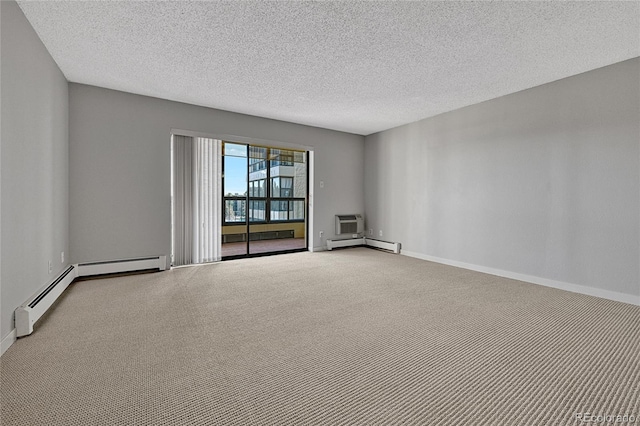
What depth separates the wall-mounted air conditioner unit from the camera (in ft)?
20.8

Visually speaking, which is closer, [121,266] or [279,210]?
[121,266]

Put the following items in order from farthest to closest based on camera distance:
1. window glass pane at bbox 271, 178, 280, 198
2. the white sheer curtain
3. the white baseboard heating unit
→ window glass pane at bbox 271, 178, 280, 198 < the white sheer curtain < the white baseboard heating unit

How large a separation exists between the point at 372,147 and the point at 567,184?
146 inches

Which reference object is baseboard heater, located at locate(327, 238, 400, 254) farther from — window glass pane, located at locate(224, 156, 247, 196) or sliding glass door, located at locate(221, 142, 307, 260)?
window glass pane, located at locate(224, 156, 247, 196)

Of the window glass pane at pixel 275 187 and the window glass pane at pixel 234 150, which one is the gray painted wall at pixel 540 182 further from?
the window glass pane at pixel 234 150

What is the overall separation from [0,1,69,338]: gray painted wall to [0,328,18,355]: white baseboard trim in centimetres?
4

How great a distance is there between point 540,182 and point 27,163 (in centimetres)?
556

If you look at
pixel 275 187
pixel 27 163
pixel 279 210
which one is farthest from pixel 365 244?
pixel 27 163

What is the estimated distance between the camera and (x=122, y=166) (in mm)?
4066

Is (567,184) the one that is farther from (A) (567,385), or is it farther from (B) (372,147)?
(B) (372,147)

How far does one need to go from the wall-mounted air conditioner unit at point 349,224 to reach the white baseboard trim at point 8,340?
4.99m

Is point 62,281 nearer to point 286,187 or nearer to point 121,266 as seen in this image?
point 121,266

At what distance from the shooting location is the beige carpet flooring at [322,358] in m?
1.46

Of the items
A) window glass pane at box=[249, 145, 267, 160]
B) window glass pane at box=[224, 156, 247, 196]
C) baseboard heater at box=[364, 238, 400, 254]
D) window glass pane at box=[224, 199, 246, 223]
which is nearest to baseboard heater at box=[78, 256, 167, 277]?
window glass pane at box=[224, 199, 246, 223]
